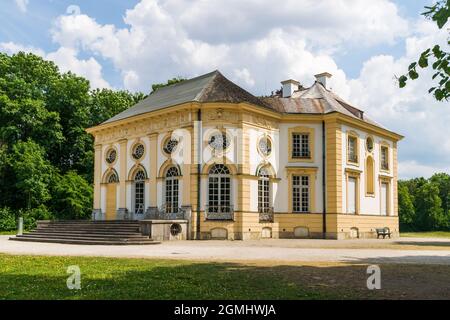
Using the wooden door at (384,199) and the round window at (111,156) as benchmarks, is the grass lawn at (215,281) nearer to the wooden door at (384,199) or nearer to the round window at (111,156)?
the round window at (111,156)

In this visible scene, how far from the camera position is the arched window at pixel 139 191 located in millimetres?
29031

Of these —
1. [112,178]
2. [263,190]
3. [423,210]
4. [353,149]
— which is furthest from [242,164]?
[423,210]

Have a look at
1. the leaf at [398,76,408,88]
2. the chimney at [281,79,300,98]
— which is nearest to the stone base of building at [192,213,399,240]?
the chimney at [281,79,300,98]

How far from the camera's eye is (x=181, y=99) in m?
27.8

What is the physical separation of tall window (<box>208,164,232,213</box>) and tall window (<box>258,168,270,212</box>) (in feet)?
6.55

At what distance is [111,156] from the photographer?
105 ft

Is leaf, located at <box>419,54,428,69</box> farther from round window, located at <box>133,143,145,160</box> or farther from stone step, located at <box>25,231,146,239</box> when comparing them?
round window, located at <box>133,143,145,160</box>

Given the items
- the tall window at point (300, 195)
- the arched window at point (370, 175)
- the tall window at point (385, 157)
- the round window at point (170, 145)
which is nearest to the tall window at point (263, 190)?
the tall window at point (300, 195)

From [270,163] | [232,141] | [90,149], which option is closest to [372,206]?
[270,163]

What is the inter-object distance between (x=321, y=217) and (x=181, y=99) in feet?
33.1

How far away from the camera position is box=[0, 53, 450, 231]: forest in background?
35531mm

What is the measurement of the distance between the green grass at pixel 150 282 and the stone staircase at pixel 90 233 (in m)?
9.06

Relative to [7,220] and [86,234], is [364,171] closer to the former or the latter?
[86,234]

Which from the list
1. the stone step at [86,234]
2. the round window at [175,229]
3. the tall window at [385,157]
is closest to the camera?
the stone step at [86,234]
